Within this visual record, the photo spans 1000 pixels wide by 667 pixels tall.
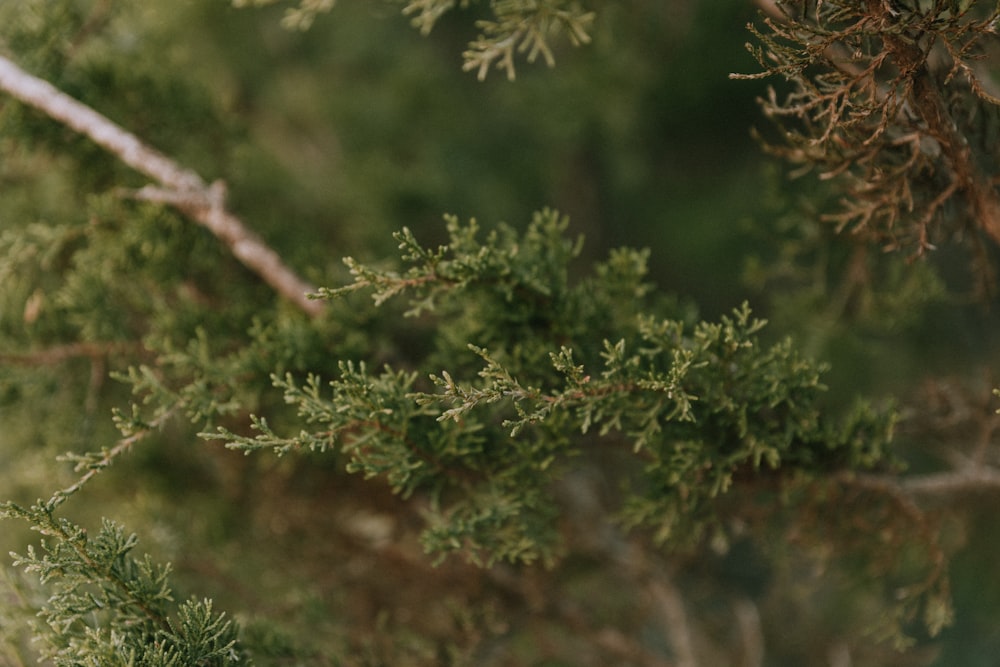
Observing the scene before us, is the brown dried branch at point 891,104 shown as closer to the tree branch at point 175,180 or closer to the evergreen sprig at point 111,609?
the tree branch at point 175,180

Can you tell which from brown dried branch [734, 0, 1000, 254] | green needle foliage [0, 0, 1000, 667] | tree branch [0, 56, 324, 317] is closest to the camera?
brown dried branch [734, 0, 1000, 254]

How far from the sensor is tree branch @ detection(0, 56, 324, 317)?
266cm

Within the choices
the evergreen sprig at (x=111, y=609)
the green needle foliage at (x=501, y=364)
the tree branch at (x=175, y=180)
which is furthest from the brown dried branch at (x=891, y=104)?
the evergreen sprig at (x=111, y=609)

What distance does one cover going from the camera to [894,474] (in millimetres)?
2420

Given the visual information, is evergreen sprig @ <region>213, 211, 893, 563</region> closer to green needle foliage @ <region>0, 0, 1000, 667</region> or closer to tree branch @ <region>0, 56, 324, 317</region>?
green needle foliage @ <region>0, 0, 1000, 667</region>

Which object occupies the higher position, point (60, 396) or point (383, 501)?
→ point (60, 396)

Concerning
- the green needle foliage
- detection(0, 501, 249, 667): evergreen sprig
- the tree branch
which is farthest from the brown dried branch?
detection(0, 501, 249, 667): evergreen sprig

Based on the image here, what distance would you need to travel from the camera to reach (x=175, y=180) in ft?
8.68

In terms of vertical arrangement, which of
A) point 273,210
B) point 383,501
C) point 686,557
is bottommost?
point 686,557

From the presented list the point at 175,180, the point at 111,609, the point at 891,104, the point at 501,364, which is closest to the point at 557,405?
the point at 501,364

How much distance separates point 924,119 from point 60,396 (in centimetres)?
318

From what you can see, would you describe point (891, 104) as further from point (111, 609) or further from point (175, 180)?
point (111, 609)

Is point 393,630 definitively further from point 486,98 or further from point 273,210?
point 486,98

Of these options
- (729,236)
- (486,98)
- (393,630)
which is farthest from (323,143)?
(393,630)
